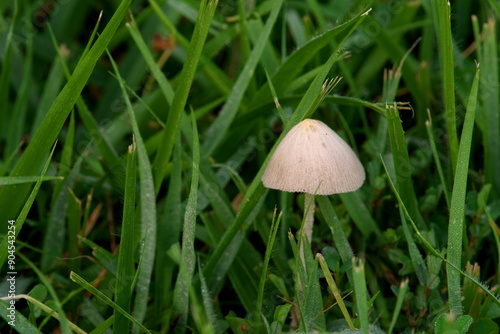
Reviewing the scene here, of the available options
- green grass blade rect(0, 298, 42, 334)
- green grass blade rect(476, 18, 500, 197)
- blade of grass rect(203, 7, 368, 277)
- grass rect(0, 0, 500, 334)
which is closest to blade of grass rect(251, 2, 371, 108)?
grass rect(0, 0, 500, 334)

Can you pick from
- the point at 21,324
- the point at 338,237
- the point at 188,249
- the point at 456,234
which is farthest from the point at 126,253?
the point at 456,234

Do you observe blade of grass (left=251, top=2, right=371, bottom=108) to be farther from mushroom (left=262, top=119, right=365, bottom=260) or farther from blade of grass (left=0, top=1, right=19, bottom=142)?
blade of grass (left=0, top=1, right=19, bottom=142)

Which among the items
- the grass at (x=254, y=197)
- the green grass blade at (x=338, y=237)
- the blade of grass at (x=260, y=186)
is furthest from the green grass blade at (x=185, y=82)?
the green grass blade at (x=338, y=237)

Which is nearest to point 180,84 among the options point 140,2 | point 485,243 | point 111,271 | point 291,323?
point 111,271

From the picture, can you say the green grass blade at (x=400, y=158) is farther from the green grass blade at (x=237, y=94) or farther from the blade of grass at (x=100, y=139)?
the blade of grass at (x=100, y=139)

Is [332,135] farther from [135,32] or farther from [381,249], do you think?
[135,32]

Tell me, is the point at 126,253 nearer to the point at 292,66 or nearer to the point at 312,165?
the point at 312,165
